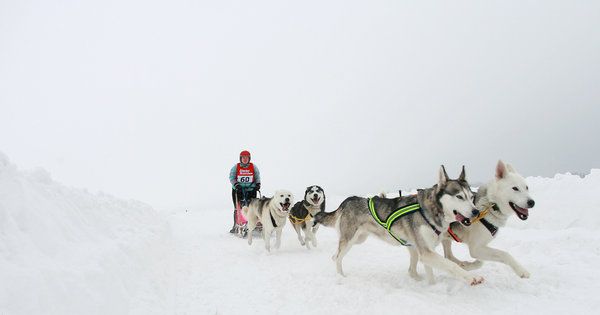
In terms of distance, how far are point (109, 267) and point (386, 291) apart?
337 cm

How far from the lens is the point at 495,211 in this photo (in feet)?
16.4

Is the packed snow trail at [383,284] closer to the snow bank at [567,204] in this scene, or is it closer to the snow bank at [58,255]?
the snow bank at [58,255]

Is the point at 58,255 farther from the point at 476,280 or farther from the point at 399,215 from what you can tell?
the point at 476,280

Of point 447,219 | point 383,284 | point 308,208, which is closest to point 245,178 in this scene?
point 308,208

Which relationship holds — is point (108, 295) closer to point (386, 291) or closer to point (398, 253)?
point (386, 291)

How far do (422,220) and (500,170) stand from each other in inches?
56.3

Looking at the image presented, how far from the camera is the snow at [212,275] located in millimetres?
3123

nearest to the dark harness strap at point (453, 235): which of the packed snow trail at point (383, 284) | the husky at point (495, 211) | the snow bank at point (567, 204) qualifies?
the husky at point (495, 211)

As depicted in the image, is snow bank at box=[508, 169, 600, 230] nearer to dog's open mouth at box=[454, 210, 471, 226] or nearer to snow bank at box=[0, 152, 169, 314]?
dog's open mouth at box=[454, 210, 471, 226]

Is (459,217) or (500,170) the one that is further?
(500,170)

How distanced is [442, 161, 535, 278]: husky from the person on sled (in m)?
7.00

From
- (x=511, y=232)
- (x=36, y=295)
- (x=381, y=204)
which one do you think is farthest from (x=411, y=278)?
(x=36, y=295)

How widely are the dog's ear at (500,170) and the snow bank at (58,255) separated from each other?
5026 millimetres

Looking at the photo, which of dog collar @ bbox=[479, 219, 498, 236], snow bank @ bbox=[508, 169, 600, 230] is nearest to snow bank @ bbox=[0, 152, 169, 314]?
dog collar @ bbox=[479, 219, 498, 236]
